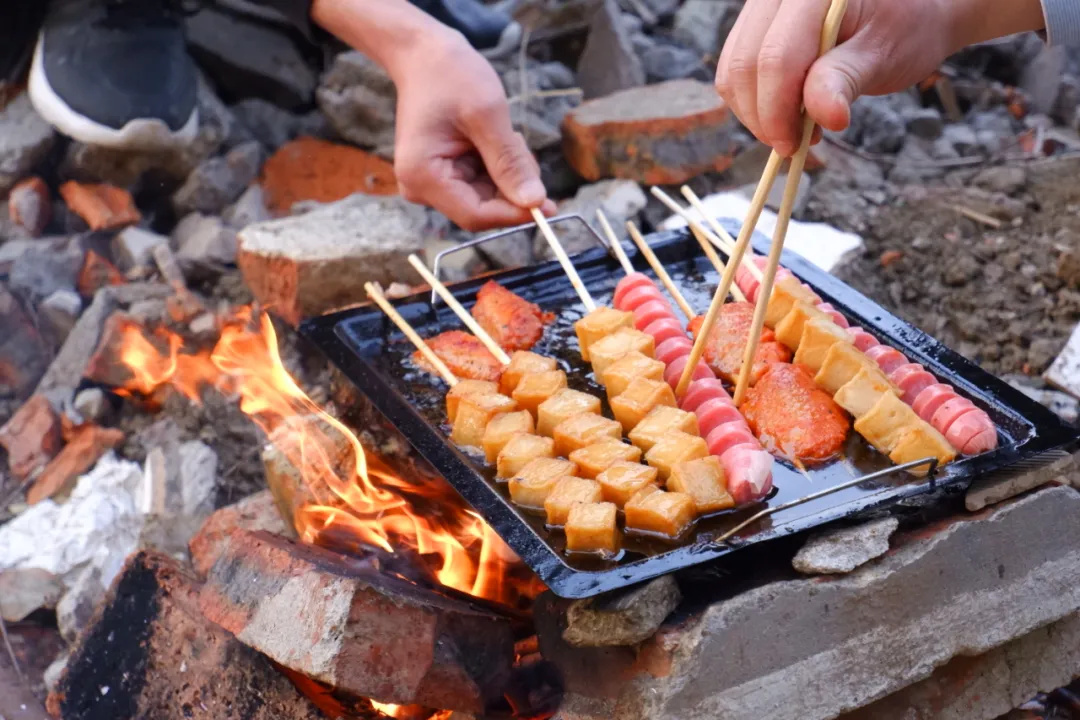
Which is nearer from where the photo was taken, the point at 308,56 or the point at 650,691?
the point at 650,691

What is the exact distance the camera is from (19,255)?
15.3 ft

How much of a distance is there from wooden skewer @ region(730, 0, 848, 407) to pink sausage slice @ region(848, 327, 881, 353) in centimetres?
36

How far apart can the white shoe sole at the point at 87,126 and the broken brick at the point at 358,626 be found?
9.36 feet

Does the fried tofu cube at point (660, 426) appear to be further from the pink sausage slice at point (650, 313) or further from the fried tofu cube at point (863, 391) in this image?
the pink sausage slice at point (650, 313)

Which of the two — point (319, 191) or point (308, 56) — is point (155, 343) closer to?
point (319, 191)

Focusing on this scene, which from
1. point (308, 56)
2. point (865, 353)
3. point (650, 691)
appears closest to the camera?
point (650, 691)

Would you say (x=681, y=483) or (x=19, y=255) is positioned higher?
(x=681, y=483)

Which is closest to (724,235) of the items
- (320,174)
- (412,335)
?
(412,335)

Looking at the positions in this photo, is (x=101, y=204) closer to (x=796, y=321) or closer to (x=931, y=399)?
(x=796, y=321)

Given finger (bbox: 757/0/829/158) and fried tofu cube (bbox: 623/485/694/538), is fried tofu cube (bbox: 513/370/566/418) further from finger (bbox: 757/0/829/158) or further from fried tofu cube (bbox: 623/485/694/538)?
finger (bbox: 757/0/829/158)

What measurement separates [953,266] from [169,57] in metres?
4.02

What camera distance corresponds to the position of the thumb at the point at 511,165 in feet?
12.2

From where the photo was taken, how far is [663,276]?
357cm

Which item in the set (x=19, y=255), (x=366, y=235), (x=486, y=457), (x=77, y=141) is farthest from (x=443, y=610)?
(x=77, y=141)
